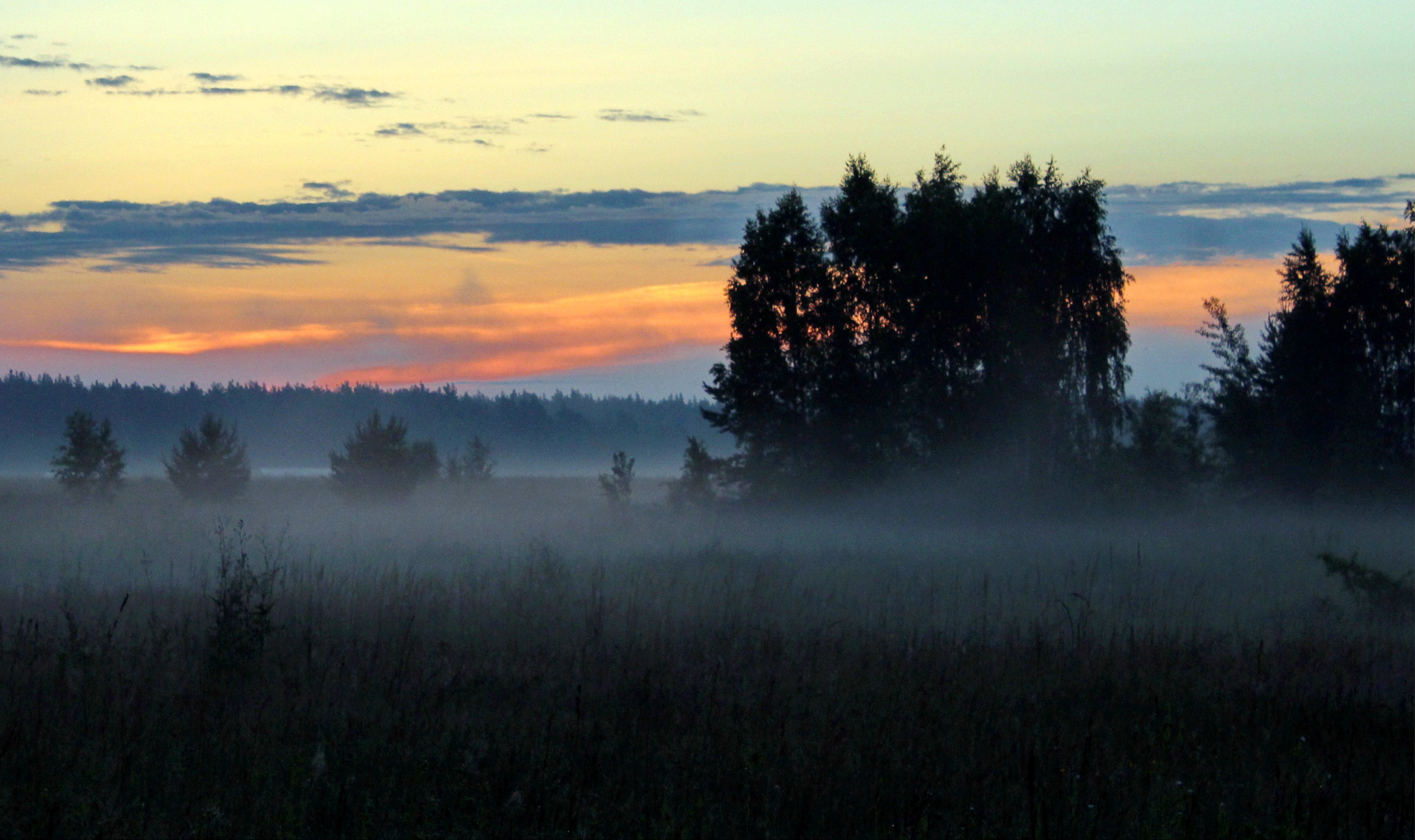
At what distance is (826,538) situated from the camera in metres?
24.5

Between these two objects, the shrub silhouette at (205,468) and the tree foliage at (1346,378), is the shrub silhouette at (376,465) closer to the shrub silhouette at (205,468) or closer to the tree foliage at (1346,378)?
the shrub silhouette at (205,468)

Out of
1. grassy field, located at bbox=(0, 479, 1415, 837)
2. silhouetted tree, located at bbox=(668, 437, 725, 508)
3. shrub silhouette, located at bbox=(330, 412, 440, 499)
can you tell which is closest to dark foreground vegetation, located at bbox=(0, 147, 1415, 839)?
grassy field, located at bbox=(0, 479, 1415, 837)

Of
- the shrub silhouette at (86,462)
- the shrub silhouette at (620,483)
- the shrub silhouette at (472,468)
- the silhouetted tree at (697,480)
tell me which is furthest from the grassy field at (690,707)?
the shrub silhouette at (472,468)

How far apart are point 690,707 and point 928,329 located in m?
24.9

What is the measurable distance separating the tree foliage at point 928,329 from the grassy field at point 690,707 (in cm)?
1587

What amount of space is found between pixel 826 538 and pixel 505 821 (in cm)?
1953

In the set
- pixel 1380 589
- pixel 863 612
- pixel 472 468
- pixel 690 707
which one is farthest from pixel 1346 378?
pixel 472 468

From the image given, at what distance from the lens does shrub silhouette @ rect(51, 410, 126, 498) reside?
120 feet

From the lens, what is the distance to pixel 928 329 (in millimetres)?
30719

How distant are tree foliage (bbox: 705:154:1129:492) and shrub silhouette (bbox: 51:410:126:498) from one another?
2328 cm

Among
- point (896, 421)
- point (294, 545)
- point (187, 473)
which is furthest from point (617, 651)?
point (187, 473)

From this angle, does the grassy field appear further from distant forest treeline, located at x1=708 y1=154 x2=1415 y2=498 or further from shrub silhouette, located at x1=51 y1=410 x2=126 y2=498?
shrub silhouette, located at x1=51 y1=410 x2=126 y2=498

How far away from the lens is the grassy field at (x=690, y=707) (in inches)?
215

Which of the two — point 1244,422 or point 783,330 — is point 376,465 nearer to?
point 783,330
